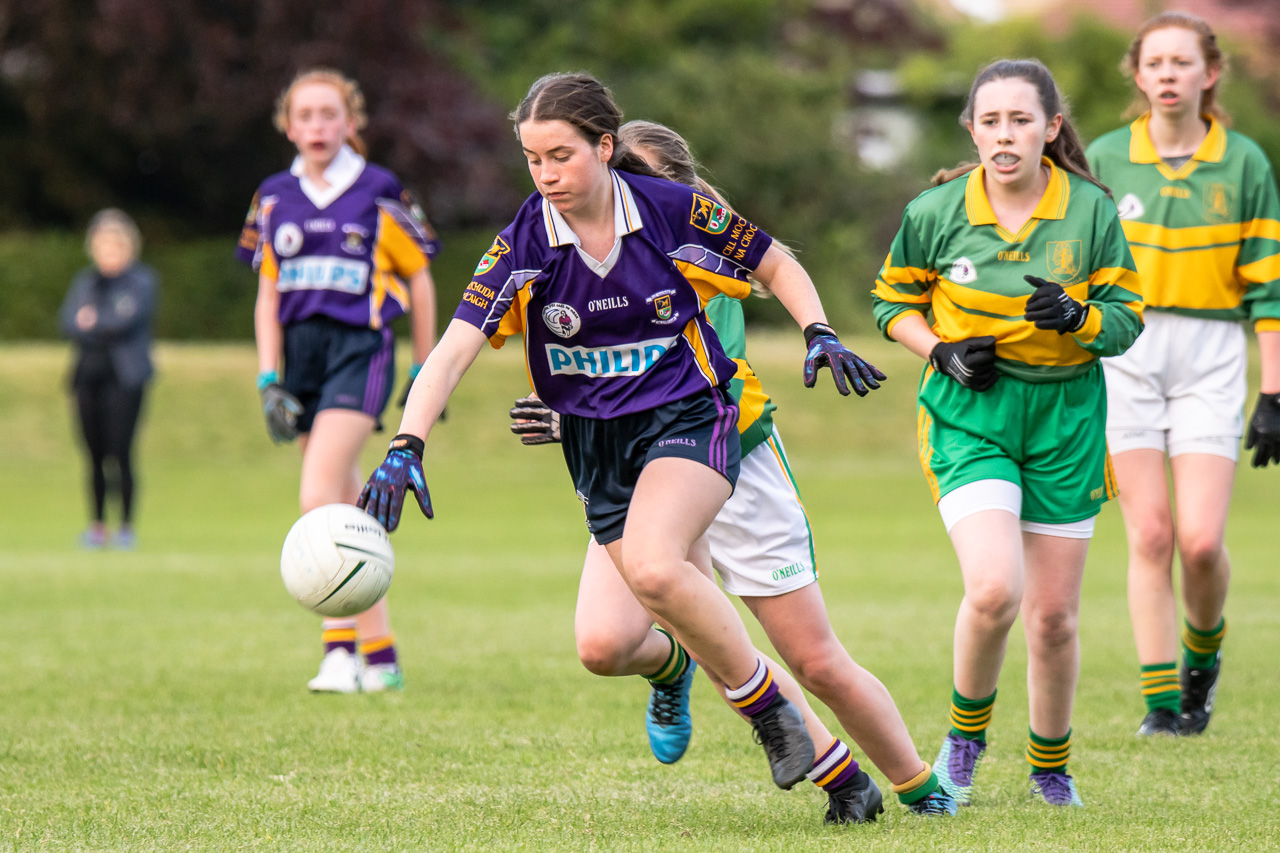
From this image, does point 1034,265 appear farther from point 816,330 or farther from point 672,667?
point 672,667

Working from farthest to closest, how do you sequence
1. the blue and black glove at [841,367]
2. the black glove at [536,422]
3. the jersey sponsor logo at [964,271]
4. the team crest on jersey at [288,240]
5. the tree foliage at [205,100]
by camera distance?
the tree foliage at [205,100] < the team crest on jersey at [288,240] < the jersey sponsor logo at [964,271] < the black glove at [536,422] < the blue and black glove at [841,367]

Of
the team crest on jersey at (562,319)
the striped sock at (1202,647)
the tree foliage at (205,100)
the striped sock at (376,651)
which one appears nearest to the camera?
the team crest on jersey at (562,319)

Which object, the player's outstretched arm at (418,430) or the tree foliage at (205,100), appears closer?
the player's outstretched arm at (418,430)

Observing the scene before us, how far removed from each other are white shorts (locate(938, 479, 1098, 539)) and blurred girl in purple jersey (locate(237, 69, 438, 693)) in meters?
2.87

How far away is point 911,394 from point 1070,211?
1994 cm

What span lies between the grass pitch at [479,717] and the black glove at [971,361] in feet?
4.04

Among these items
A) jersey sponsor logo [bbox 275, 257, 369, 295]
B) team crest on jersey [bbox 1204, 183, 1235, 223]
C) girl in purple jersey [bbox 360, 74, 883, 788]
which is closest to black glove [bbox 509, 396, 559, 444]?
girl in purple jersey [bbox 360, 74, 883, 788]

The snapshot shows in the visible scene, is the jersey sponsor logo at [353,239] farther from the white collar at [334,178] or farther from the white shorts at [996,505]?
the white shorts at [996,505]

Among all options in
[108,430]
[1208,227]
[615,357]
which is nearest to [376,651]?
[615,357]

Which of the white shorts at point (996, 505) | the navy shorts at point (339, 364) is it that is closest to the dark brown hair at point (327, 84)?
the navy shorts at point (339, 364)

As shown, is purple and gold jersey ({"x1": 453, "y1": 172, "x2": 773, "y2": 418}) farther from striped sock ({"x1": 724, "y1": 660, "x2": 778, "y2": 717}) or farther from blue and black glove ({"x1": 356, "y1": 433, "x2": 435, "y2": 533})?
striped sock ({"x1": 724, "y1": 660, "x2": 778, "y2": 717})

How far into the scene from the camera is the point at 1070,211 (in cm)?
490

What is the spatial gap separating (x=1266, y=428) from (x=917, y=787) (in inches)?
87.4

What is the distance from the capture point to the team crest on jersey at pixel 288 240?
709 centimetres
